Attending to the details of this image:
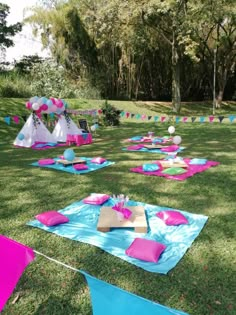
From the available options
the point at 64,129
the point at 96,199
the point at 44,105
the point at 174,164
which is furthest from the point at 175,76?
the point at 96,199

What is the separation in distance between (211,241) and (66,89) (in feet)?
48.1

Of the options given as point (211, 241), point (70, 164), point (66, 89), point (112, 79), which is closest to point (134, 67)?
point (112, 79)

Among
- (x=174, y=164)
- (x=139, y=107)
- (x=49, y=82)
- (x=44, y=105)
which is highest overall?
(x=49, y=82)

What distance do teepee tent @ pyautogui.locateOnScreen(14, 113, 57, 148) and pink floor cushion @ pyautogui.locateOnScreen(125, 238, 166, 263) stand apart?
6610 millimetres

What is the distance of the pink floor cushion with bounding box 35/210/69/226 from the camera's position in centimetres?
344

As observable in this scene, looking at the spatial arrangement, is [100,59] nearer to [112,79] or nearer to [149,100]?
[112,79]

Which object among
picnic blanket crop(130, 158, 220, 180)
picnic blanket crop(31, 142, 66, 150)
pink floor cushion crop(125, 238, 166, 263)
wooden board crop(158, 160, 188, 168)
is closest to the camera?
pink floor cushion crop(125, 238, 166, 263)

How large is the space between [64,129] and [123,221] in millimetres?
6704

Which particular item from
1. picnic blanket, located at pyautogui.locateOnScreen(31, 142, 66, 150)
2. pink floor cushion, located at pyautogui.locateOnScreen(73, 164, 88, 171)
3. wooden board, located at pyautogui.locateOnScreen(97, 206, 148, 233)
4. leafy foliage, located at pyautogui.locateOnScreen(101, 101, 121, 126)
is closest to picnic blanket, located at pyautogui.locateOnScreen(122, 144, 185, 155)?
pink floor cushion, located at pyautogui.locateOnScreen(73, 164, 88, 171)

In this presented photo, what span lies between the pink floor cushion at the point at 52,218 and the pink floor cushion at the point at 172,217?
1154 mm

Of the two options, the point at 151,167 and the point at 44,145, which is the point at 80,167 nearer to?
the point at 151,167

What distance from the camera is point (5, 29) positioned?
22.0m

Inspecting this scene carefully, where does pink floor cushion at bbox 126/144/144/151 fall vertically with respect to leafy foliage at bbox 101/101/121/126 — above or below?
below

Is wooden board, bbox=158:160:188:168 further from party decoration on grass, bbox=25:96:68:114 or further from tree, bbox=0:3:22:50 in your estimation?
tree, bbox=0:3:22:50
